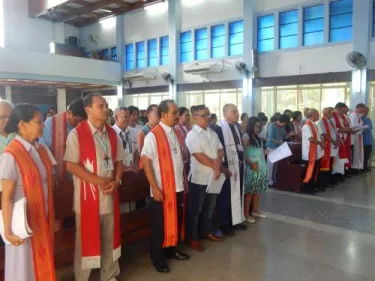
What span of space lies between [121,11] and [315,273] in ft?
44.2

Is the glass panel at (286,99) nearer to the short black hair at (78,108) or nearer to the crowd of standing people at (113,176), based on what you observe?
the crowd of standing people at (113,176)

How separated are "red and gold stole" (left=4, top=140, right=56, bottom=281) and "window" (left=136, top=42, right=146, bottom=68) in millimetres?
12477

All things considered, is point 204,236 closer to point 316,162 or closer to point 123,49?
point 316,162

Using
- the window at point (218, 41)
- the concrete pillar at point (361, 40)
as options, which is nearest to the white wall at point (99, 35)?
the window at point (218, 41)

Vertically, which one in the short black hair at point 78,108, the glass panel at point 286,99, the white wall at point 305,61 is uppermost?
the white wall at point 305,61

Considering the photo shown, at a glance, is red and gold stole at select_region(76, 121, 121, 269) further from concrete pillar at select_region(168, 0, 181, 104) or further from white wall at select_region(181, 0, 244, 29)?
concrete pillar at select_region(168, 0, 181, 104)

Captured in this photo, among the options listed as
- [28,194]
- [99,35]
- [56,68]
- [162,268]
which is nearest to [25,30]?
Result: [99,35]

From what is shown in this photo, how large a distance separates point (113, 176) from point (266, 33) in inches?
351

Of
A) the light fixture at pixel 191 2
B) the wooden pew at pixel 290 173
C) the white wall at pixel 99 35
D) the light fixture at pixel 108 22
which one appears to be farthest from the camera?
the white wall at pixel 99 35

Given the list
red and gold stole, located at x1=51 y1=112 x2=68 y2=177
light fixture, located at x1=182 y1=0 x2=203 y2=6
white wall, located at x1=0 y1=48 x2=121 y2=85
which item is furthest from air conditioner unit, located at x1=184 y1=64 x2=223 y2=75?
red and gold stole, located at x1=51 y1=112 x2=68 y2=177

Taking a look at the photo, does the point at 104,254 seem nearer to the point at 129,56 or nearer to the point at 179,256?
the point at 179,256

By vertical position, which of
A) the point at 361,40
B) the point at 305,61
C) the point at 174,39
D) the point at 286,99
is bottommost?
the point at 286,99

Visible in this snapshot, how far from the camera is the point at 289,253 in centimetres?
319

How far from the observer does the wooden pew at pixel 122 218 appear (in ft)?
8.56
